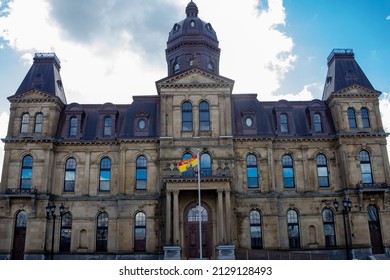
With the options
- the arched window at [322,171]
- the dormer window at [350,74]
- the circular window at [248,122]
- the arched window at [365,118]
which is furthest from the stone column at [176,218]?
the dormer window at [350,74]

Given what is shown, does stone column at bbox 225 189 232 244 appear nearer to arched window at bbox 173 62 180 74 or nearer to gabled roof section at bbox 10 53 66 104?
arched window at bbox 173 62 180 74

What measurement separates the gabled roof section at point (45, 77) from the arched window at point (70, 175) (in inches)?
261

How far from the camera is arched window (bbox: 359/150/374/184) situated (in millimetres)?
35688

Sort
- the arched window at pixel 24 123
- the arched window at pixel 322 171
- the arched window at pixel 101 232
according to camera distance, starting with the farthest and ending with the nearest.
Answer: the arched window at pixel 24 123, the arched window at pixel 322 171, the arched window at pixel 101 232

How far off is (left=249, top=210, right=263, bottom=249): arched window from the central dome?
1728 cm

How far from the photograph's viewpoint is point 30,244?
33406 millimetres

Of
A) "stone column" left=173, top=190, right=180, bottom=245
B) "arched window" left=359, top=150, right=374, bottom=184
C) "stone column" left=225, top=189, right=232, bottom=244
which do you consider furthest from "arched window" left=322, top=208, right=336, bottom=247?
"stone column" left=173, top=190, right=180, bottom=245

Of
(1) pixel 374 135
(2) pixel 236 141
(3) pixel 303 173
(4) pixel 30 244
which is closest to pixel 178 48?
(2) pixel 236 141

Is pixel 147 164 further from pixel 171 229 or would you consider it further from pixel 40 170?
pixel 40 170

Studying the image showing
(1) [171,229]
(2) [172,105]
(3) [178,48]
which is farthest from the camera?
(3) [178,48]

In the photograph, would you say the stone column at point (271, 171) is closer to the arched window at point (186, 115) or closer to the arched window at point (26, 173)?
the arched window at point (186, 115)

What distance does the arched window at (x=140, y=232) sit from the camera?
3412 cm

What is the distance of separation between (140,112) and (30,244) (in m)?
14.9

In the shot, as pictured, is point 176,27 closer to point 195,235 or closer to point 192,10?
point 192,10
